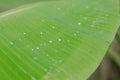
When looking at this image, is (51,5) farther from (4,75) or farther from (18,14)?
(4,75)

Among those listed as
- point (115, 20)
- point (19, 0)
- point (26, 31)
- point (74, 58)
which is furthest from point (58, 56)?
point (19, 0)

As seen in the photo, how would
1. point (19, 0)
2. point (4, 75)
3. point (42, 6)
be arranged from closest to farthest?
1. point (4, 75)
2. point (42, 6)
3. point (19, 0)

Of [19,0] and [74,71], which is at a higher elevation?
A: [74,71]

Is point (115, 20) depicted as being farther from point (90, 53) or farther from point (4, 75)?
point (4, 75)

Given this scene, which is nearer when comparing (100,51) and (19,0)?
(100,51)

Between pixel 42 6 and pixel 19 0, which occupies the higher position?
pixel 42 6

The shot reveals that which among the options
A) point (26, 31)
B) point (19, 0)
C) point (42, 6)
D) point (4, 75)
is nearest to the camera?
point (4, 75)

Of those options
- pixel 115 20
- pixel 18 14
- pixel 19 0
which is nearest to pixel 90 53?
pixel 115 20
